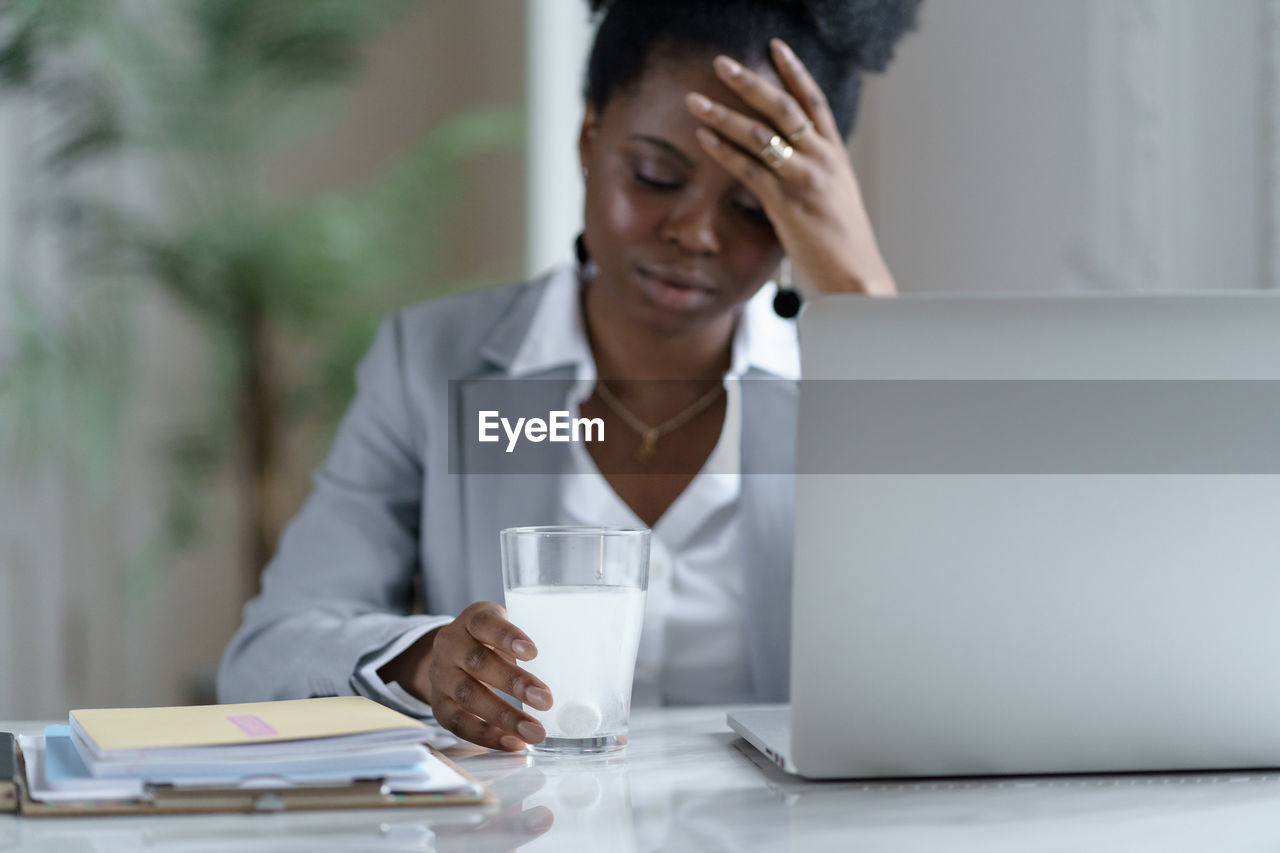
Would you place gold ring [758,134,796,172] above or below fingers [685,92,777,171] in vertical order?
below

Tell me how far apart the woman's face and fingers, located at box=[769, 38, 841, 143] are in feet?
0.19

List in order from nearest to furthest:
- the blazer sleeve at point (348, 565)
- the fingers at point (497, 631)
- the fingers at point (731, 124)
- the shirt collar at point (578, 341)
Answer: the fingers at point (497, 631)
the blazer sleeve at point (348, 565)
the fingers at point (731, 124)
the shirt collar at point (578, 341)

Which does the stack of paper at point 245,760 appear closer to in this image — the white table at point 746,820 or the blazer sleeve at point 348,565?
the white table at point 746,820

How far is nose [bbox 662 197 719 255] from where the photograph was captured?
1.24m

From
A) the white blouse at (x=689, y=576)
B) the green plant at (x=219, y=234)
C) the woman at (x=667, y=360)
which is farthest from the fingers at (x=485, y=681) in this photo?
the green plant at (x=219, y=234)

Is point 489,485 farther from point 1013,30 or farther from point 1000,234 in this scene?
point 1013,30

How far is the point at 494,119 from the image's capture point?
280 cm

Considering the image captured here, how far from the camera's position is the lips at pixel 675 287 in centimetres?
127

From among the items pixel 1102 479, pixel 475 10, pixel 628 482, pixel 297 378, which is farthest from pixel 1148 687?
pixel 475 10

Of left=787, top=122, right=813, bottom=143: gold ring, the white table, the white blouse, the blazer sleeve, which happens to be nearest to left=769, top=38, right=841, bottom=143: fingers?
left=787, top=122, right=813, bottom=143: gold ring

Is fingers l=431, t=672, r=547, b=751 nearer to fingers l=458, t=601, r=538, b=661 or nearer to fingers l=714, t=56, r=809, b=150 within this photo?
fingers l=458, t=601, r=538, b=661

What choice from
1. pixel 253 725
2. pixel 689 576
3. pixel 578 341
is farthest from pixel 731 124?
pixel 253 725

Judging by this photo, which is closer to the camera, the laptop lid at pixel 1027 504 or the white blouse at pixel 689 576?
the laptop lid at pixel 1027 504

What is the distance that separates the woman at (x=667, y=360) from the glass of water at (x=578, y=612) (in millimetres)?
426
